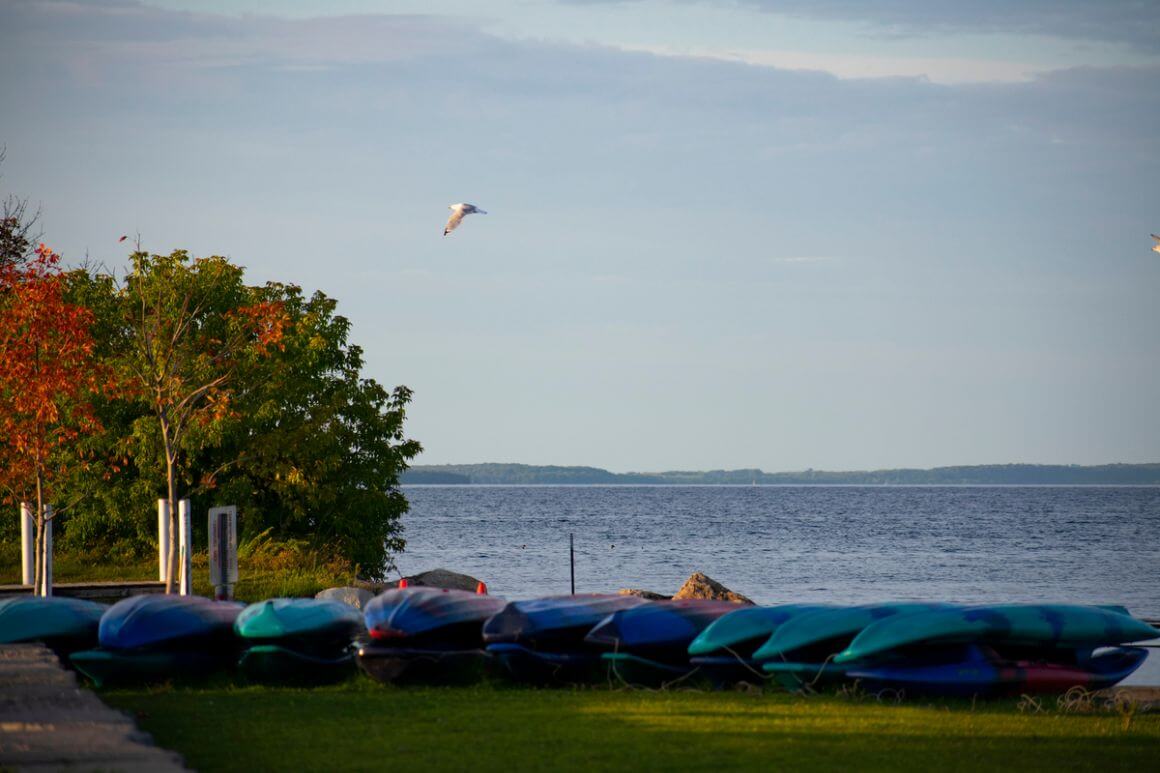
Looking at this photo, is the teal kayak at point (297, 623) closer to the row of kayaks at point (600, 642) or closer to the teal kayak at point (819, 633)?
the row of kayaks at point (600, 642)

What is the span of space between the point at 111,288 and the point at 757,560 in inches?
1250

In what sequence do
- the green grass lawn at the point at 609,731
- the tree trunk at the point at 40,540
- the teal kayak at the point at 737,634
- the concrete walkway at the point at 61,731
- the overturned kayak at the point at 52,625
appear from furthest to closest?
the tree trunk at the point at 40,540 < the overturned kayak at the point at 52,625 < the teal kayak at the point at 737,634 < the green grass lawn at the point at 609,731 < the concrete walkway at the point at 61,731

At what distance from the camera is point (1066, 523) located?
86500 millimetres

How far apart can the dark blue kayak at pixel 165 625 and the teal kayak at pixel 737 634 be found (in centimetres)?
443

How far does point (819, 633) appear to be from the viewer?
1214 cm

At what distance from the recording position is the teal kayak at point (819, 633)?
39.8 feet

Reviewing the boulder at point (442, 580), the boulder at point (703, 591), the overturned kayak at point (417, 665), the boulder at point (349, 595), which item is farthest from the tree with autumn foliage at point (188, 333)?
the overturned kayak at point (417, 665)

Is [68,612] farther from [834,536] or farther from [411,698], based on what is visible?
[834,536]

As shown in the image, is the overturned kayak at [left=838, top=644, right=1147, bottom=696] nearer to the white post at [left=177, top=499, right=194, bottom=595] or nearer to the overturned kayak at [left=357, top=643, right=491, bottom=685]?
the overturned kayak at [left=357, top=643, right=491, bottom=685]

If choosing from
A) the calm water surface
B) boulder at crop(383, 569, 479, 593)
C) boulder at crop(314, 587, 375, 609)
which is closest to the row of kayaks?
boulder at crop(314, 587, 375, 609)

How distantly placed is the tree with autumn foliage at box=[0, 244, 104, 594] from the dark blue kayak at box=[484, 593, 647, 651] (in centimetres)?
994

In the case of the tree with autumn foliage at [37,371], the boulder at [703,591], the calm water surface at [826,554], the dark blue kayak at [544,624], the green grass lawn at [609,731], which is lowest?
the calm water surface at [826,554]

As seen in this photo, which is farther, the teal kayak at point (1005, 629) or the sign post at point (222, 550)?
the sign post at point (222, 550)

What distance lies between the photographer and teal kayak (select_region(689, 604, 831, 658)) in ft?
40.3
